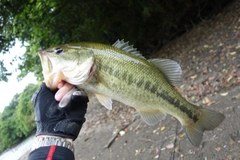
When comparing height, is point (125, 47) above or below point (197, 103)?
above

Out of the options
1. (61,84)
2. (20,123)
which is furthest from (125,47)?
(20,123)

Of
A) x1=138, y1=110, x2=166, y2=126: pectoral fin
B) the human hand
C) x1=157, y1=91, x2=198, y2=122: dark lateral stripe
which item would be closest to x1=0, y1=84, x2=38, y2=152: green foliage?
the human hand

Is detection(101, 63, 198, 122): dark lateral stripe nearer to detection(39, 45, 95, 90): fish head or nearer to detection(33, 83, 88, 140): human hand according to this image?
detection(39, 45, 95, 90): fish head

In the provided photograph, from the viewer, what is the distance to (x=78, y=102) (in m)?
2.72

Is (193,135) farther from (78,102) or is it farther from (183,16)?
(183,16)

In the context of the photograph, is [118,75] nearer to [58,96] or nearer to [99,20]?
[58,96]

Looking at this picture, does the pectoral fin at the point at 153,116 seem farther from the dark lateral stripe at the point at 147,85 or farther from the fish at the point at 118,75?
the dark lateral stripe at the point at 147,85

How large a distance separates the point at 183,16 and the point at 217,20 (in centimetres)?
157

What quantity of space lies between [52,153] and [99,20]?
822 centimetres

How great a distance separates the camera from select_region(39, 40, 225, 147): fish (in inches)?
101

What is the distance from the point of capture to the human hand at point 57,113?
267cm

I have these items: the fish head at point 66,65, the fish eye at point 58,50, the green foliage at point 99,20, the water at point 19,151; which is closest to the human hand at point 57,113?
the fish head at point 66,65

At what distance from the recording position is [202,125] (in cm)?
292

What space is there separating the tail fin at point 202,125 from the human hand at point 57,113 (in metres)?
1.09
